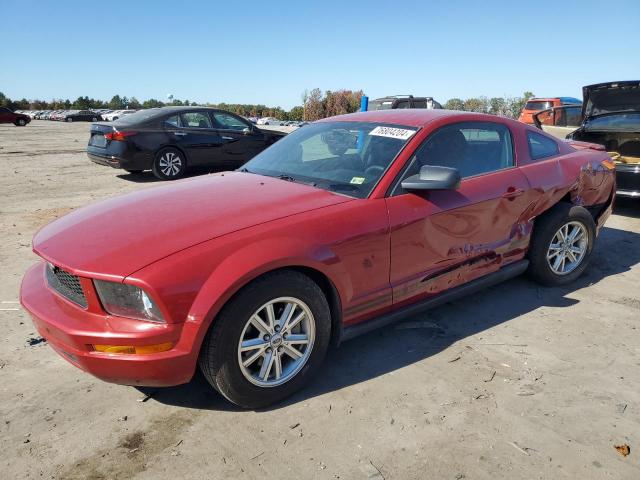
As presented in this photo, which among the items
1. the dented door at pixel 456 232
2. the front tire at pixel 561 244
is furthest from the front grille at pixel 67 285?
the front tire at pixel 561 244

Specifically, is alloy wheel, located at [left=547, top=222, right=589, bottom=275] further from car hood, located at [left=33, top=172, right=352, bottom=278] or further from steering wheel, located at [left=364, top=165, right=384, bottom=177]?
car hood, located at [left=33, top=172, right=352, bottom=278]

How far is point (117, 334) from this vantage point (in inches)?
87.3

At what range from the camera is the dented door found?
2.99m

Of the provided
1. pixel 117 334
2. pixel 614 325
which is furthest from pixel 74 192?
pixel 614 325

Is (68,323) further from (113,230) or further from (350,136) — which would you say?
(350,136)

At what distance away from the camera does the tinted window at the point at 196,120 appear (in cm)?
921

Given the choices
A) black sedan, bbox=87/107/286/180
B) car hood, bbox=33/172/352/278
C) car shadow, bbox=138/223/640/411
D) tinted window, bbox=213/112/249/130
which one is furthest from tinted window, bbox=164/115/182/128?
car shadow, bbox=138/223/640/411

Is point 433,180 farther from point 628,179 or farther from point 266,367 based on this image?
point 628,179

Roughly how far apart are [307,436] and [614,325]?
254 centimetres

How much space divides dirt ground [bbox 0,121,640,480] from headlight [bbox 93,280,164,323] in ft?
2.09

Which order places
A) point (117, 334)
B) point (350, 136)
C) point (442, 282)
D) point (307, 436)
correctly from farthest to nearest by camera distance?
point (350, 136)
point (442, 282)
point (307, 436)
point (117, 334)

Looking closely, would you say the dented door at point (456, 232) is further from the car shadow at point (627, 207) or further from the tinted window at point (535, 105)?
the tinted window at point (535, 105)

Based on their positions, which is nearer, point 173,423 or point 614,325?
point 173,423

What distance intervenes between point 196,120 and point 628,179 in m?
7.22
